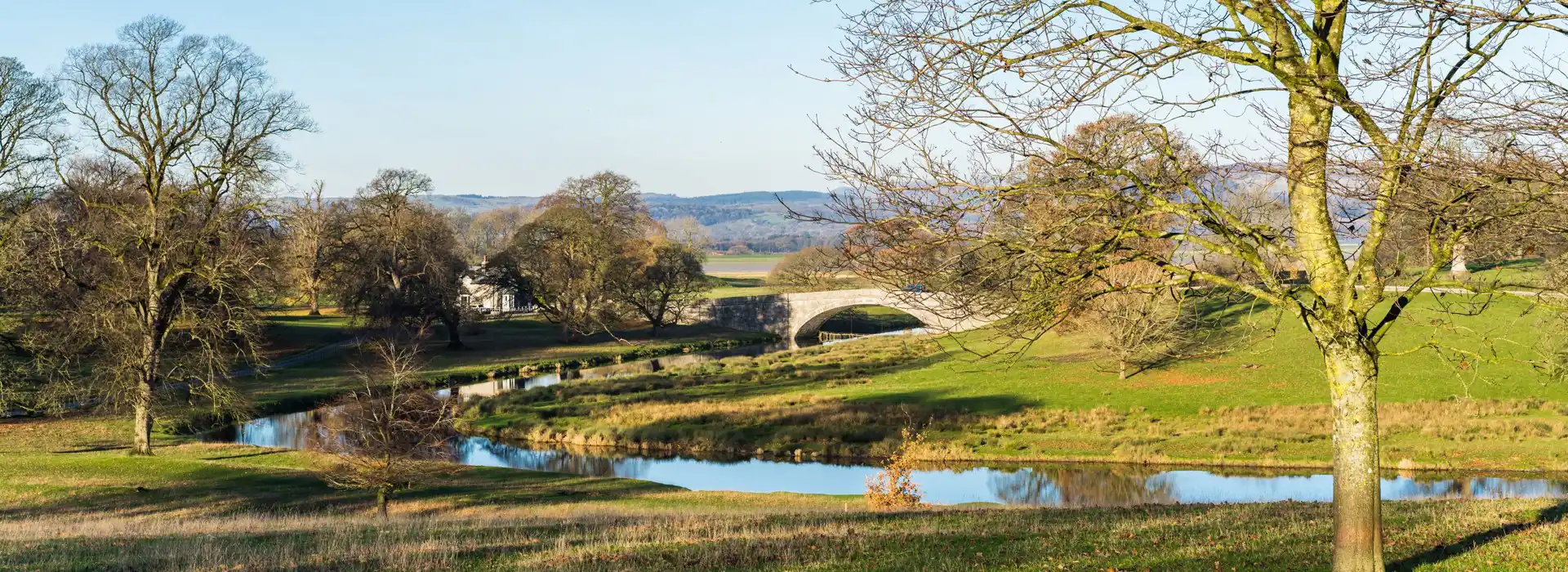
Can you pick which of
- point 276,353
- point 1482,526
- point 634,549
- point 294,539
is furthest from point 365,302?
point 1482,526

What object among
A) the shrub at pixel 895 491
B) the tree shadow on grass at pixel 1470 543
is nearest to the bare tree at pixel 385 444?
the shrub at pixel 895 491

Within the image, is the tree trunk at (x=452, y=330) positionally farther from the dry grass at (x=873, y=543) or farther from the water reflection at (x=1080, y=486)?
the dry grass at (x=873, y=543)

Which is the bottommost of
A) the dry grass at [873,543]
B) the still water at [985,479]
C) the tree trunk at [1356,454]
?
the still water at [985,479]

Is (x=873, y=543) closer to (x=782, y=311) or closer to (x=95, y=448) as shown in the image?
(x=95, y=448)

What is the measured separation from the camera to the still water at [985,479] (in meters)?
27.6

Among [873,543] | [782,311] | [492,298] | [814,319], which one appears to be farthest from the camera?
[492,298]

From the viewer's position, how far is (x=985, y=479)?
3197 centimetres

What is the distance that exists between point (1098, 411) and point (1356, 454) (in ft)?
104

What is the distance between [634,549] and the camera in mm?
11766

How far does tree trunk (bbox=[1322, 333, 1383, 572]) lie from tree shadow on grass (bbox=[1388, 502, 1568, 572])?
888 mm

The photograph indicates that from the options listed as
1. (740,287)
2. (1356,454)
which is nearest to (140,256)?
(1356,454)

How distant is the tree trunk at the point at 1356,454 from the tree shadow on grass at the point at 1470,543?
888 millimetres

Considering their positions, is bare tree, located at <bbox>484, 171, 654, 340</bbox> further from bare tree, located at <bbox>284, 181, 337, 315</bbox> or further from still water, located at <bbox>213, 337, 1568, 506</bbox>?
still water, located at <bbox>213, 337, 1568, 506</bbox>


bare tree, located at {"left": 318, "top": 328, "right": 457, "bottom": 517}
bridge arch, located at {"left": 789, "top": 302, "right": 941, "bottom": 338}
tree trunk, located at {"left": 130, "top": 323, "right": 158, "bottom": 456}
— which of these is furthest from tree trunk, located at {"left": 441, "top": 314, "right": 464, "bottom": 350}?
bare tree, located at {"left": 318, "top": 328, "right": 457, "bottom": 517}
